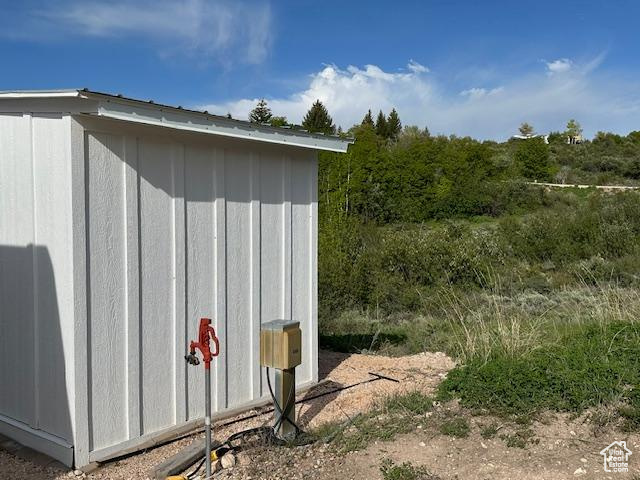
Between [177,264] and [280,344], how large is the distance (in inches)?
41.2

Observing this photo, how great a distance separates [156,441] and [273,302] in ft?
5.30

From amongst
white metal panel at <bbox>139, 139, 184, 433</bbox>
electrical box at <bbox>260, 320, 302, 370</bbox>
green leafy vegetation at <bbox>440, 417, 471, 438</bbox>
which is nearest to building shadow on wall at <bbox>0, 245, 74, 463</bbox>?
white metal panel at <bbox>139, 139, 184, 433</bbox>

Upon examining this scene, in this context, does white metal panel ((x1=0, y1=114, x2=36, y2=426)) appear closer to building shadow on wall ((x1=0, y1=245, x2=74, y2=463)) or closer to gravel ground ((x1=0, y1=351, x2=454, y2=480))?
building shadow on wall ((x1=0, y1=245, x2=74, y2=463))

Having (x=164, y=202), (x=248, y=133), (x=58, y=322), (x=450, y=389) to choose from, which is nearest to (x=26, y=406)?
(x=58, y=322)

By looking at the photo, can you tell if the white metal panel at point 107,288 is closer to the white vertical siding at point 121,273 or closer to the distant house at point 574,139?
the white vertical siding at point 121,273

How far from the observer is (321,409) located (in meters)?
5.12

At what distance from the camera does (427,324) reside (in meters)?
9.04

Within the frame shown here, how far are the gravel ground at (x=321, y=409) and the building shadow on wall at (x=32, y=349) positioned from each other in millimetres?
264

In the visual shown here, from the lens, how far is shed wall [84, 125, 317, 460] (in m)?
3.98

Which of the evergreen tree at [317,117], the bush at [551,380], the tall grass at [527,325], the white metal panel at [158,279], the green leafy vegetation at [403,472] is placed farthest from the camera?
the evergreen tree at [317,117]

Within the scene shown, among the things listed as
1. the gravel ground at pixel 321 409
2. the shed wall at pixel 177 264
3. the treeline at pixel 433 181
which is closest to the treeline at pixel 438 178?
the treeline at pixel 433 181

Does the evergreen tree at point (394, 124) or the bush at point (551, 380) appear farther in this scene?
the evergreen tree at point (394, 124)

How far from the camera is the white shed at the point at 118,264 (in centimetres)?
386

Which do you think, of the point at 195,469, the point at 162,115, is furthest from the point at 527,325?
the point at 162,115
